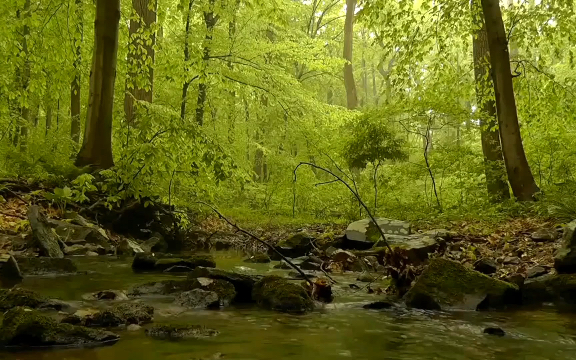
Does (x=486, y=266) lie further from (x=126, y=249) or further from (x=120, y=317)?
(x=126, y=249)

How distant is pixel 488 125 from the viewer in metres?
11.8

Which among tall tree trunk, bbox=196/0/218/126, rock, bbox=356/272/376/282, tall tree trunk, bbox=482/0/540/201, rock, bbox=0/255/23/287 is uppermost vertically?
tall tree trunk, bbox=196/0/218/126

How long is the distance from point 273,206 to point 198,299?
12.9 metres

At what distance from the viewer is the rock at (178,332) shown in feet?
12.0

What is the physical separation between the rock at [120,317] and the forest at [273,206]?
0.09 ft

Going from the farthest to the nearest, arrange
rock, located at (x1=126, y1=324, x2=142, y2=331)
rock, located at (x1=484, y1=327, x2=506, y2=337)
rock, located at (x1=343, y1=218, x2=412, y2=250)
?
rock, located at (x1=343, y1=218, x2=412, y2=250) < rock, located at (x1=484, y1=327, x2=506, y2=337) < rock, located at (x1=126, y1=324, x2=142, y2=331)

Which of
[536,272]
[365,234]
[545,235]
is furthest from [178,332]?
[365,234]

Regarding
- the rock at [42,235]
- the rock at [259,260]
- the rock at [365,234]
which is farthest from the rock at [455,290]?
the rock at [42,235]

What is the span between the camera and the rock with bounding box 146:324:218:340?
366 cm

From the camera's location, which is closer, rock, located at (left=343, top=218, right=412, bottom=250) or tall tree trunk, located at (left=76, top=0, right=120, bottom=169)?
rock, located at (left=343, top=218, right=412, bottom=250)

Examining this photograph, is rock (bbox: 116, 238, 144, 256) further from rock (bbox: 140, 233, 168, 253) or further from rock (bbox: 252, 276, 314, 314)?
rock (bbox: 252, 276, 314, 314)

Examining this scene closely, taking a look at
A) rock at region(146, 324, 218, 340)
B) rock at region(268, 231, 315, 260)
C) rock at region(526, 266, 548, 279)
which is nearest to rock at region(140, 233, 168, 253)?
rock at region(268, 231, 315, 260)

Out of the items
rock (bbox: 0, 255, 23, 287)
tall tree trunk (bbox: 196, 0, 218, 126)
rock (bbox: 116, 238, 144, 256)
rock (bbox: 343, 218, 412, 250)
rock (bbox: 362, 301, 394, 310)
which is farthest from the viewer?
tall tree trunk (bbox: 196, 0, 218, 126)

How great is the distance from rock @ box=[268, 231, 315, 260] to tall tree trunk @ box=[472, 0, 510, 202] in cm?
505
